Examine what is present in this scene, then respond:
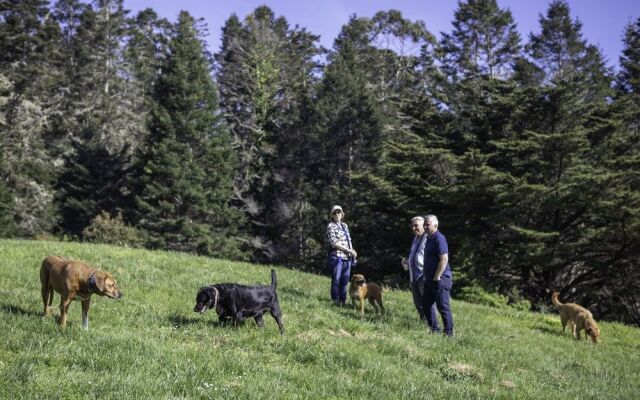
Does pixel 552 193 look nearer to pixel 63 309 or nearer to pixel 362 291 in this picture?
pixel 362 291

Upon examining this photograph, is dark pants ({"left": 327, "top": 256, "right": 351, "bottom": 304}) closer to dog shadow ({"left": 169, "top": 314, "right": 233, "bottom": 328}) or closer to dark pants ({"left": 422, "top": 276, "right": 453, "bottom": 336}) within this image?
dark pants ({"left": 422, "top": 276, "right": 453, "bottom": 336})

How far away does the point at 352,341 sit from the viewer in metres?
8.14

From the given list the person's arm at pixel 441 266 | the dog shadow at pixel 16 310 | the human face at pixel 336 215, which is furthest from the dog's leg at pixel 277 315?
the human face at pixel 336 215

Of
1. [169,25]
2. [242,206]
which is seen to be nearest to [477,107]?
[242,206]

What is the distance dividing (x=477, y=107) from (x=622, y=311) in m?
13.2

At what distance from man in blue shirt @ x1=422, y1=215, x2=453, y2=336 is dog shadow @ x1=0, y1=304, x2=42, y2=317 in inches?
245

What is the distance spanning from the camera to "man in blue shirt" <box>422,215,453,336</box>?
9.44 metres

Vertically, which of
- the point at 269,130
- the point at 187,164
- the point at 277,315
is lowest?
the point at 277,315

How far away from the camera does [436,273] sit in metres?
9.42

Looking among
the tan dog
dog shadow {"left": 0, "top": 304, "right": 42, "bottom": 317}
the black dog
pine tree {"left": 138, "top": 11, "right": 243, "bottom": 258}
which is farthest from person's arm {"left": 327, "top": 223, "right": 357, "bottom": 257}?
pine tree {"left": 138, "top": 11, "right": 243, "bottom": 258}

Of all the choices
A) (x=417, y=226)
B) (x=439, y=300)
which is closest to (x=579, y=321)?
(x=439, y=300)

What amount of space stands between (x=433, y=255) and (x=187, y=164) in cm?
3070

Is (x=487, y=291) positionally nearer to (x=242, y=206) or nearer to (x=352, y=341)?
(x=352, y=341)

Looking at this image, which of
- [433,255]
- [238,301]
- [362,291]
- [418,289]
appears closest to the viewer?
[238,301]
